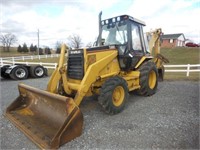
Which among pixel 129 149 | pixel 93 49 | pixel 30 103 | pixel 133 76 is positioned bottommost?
pixel 129 149

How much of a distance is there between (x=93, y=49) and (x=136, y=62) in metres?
1.78

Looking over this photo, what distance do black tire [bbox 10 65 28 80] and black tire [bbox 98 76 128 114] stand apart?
8418 mm

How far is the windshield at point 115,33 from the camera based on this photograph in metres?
5.36

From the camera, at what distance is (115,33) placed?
5547mm

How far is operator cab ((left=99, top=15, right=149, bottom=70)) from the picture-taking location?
5.27 meters

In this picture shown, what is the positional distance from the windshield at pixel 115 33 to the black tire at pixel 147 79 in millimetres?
1189

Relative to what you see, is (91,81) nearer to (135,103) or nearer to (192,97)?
(135,103)

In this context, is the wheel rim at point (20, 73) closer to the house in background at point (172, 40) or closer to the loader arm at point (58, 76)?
the loader arm at point (58, 76)

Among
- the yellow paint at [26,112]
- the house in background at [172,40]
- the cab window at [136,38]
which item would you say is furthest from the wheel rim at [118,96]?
the house in background at [172,40]

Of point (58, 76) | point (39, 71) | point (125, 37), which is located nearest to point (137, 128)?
point (58, 76)

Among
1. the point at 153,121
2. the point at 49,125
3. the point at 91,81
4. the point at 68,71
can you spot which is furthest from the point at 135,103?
the point at 49,125

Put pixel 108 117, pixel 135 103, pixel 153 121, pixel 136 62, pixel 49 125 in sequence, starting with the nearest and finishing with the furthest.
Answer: pixel 49 125 < pixel 153 121 < pixel 108 117 < pixel 135 103 < pixel 136 62

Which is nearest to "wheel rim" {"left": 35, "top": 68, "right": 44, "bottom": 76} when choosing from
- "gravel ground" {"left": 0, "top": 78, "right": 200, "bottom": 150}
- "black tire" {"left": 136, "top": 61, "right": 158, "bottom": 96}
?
"gravel ground" {"left": 0, "top": 78, "right": 200, "bottom": 150}

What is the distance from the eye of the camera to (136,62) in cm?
581
